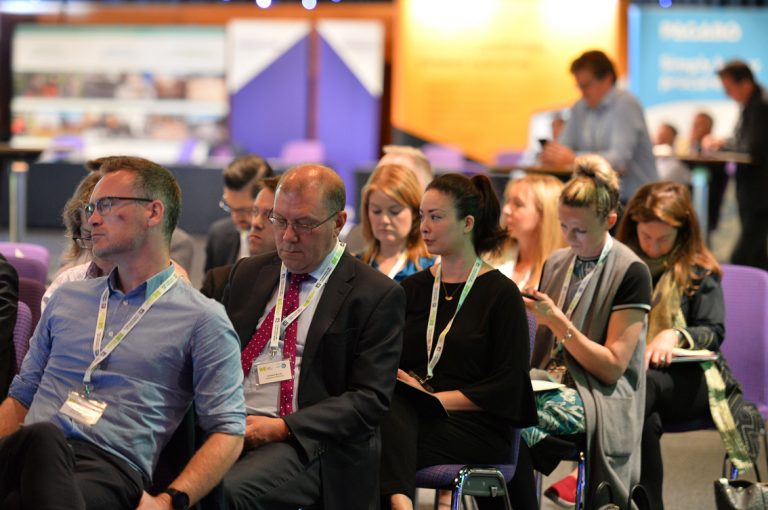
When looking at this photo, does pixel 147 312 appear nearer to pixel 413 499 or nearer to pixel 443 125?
pixel 413 499

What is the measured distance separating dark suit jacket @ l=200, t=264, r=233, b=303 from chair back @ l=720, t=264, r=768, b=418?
6.44ft

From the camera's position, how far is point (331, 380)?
9.12 ft

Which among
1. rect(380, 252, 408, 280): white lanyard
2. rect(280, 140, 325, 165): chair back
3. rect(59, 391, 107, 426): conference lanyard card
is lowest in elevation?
rect(59, 391, 107, 426): conference lanyard card

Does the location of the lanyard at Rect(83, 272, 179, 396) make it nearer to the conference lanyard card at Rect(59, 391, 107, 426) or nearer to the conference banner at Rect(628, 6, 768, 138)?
Result: the conference lanyard card at Rect(59, 391, 107, 426)

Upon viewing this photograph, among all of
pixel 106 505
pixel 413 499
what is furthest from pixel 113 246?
pixel 413 499

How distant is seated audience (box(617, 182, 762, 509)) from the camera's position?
373 centimetres

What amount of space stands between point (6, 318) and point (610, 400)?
187 cm

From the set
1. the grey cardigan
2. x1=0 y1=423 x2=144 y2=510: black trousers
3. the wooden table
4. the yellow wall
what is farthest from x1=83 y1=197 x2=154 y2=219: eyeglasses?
the yellow wall

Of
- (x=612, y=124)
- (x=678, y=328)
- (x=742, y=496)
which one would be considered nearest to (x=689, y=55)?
(x=612, y=124)

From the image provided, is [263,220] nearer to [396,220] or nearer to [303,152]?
[396,220]

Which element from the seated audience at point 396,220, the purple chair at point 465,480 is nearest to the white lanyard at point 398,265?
the seated audience at point 396,220

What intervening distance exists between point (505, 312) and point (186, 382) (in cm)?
106

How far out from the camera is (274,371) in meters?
2.78

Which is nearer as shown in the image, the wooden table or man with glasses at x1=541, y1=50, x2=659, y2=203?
man with glasses at x1=541, y1=50, x2=659, y2=203
